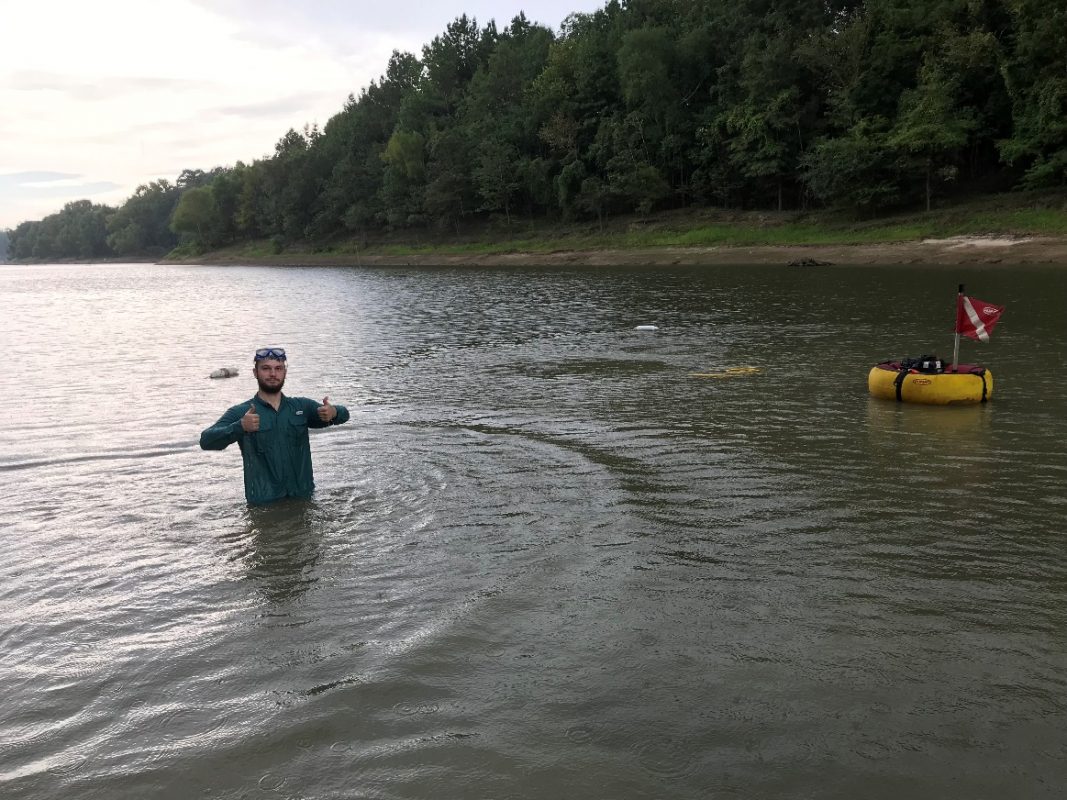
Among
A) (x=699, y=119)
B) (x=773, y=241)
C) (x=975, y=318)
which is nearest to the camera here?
(x=975, y=318)

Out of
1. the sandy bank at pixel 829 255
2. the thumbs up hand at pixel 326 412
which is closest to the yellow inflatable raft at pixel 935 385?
the thumbs up hand at pixel 326 412

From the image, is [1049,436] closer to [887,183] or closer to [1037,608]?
[1037,608]

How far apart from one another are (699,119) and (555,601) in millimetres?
85707

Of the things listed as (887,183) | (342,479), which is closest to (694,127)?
(887,183)

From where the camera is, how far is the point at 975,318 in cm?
1501

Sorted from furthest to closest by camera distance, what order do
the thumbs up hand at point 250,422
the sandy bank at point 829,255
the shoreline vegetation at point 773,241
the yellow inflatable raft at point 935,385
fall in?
the shoreline vegetation at point 773,241
the sandy bank at point 829,255
the yellow inflatable raft at point 935,385
the thumbs up hand at point 250,422

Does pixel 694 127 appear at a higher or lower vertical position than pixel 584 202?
higher

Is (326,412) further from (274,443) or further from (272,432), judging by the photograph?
(274,443)

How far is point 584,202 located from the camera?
3371 inches

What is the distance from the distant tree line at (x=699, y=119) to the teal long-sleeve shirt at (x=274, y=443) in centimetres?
5788

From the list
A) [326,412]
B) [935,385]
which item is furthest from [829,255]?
[326,412]

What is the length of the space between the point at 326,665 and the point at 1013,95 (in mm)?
66471

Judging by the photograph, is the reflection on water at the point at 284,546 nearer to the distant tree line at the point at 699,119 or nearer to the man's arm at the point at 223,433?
the man's arm at the point at 223,433

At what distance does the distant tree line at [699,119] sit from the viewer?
5959cm
